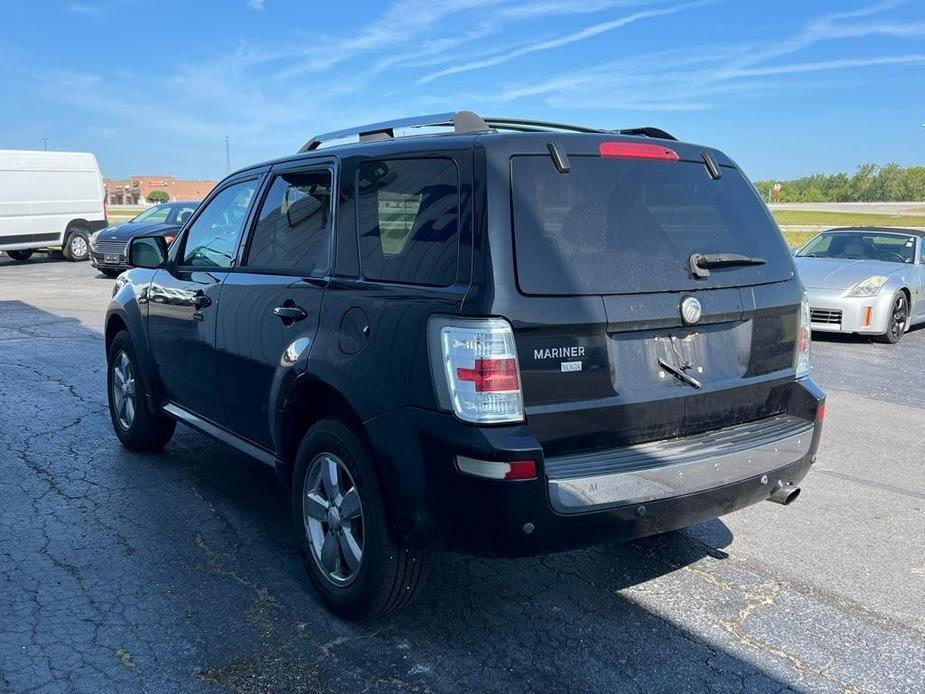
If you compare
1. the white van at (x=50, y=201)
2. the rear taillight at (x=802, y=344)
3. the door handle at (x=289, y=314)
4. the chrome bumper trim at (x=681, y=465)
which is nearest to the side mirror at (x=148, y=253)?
the door handle at (x=289, y=314)

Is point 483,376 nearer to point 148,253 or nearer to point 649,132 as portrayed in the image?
point 649,132

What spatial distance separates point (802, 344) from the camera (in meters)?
3.70

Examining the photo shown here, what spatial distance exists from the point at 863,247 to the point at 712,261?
31.0 ft

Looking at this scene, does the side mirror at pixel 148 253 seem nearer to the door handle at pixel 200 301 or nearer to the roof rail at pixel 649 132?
the door handle at pixel 200 301

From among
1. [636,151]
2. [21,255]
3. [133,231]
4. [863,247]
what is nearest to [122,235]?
[133,231]

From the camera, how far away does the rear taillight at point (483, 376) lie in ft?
9.24

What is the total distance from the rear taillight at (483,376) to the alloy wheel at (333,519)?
0.69 metres

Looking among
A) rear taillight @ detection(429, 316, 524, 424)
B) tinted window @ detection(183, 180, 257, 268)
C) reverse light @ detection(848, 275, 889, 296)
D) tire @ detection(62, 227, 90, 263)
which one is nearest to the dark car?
tire @ detection(62, 227, 90, 263)

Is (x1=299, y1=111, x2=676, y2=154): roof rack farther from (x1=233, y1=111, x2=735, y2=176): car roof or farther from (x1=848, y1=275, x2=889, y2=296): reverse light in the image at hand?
(x1=848, y1=275, x2=889, y2=296): reverse light

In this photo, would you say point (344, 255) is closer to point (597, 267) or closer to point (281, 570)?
point (597, 267)

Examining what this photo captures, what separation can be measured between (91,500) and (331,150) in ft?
8.17

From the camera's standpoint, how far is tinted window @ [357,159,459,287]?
3.03 metres

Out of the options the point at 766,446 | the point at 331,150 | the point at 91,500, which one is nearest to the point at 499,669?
the point at 766,446

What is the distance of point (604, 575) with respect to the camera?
386cm
